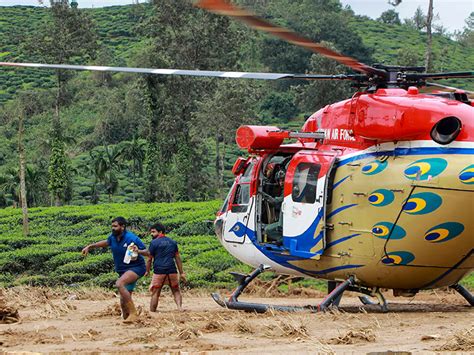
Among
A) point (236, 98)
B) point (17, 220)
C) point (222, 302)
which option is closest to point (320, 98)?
point (236, 98)

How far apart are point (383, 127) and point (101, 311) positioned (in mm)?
5544

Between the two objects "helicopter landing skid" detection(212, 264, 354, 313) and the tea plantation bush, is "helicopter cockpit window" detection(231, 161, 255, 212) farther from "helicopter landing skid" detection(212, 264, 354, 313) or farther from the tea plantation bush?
the tea plantation bush

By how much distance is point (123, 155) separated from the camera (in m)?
45.5

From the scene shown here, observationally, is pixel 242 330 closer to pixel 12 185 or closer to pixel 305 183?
pixel 305 183

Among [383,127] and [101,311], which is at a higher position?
[383,127]

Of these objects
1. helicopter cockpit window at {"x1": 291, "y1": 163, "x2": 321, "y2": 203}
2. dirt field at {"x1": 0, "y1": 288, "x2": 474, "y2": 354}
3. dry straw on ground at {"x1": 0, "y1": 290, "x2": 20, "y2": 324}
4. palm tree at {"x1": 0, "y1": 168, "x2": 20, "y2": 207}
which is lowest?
palm tree at {"x1": 0, "y1": 168, "x2": 20, "y2": 207}

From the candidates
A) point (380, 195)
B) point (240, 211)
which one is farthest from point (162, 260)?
point (380, 195)

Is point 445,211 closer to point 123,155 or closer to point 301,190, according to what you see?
point 301,190

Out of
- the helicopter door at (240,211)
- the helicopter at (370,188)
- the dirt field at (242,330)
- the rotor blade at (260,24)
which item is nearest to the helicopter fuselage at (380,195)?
the helicopter at (370,188)

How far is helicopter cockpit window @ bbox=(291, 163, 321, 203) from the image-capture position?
13531 millimetres

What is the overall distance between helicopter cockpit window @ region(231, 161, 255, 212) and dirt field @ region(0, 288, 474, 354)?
64.9 inches

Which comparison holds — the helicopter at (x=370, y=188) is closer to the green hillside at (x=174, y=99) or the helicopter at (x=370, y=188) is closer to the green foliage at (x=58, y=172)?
the green hillside at (x=174, y=99)

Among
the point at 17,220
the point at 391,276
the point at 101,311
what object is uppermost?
the point at 391,276

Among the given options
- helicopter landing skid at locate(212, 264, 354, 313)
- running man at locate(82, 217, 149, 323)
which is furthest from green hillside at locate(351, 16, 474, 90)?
running man at locate(82, 217, 149, 323)
